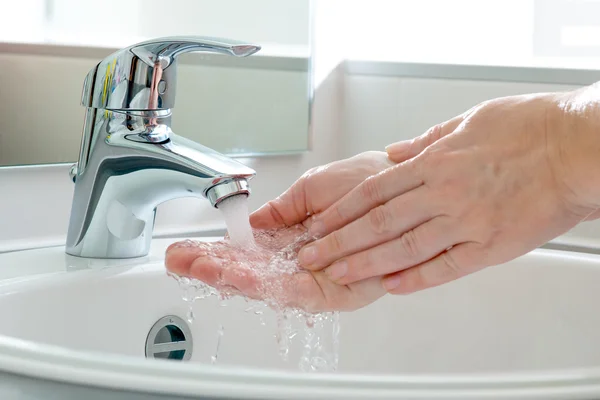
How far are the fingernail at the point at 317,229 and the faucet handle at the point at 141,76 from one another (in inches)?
6.9

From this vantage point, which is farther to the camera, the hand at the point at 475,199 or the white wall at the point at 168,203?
the white wall at the point at 168,203

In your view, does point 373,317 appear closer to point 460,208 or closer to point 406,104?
point 460,208

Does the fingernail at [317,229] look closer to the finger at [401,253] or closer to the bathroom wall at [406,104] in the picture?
the finger at [401,253]

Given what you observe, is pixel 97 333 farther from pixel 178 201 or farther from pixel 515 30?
pixel 515 30

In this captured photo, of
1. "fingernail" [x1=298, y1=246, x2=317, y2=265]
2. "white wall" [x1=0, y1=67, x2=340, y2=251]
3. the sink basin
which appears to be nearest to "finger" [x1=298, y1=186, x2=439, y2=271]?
"fingernail" [x1=298, y1=246, x2=317, y2=265]

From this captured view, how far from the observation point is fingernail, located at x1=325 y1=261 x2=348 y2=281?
75cm

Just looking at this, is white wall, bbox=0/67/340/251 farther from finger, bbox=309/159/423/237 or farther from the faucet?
finger, bbox=309/159/423/237

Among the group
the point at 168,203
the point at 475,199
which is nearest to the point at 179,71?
the point at 168,203

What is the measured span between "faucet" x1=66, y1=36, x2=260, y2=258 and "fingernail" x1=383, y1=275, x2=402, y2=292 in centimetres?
15

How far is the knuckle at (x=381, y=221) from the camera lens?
2.41 feet

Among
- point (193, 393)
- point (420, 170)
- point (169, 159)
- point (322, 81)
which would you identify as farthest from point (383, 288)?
point (322, 81)

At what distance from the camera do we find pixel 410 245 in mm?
730

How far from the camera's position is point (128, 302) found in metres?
0.84

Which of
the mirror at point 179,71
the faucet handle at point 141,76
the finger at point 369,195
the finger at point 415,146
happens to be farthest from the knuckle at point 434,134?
the mirror at point 179,71
